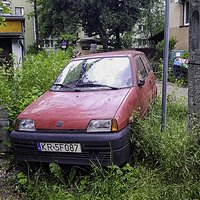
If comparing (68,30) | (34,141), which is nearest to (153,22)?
(68,30)

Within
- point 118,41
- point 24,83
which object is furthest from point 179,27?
→ point 24,83

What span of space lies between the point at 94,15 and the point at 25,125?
26.0 m

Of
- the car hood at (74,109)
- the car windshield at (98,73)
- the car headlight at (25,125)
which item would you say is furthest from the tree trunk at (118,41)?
the car headlight at (25,125)

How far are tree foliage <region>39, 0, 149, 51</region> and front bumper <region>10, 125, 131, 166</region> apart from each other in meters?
24.7

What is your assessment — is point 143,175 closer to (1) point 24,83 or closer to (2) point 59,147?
(2) point 59,147

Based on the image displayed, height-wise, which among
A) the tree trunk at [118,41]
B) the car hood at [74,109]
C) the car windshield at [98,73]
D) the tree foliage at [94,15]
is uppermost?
the tree foliage at [94,15]

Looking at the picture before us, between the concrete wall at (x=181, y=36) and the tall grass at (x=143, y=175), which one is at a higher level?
the concrete wall at (x=181, y=36)

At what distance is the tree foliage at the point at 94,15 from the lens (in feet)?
89.6

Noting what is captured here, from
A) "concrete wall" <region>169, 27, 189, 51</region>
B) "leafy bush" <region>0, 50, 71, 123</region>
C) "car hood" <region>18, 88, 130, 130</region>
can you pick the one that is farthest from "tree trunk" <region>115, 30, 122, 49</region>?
"car hood" <region>18, 88, 130, 130</region>

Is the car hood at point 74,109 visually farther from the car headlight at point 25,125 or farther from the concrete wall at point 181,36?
the concrete wall at point 181,36

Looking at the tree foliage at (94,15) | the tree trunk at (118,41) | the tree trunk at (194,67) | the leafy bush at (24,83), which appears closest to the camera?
the tree trunk at (194,67)

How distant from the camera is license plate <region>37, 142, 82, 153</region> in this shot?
11.7ft

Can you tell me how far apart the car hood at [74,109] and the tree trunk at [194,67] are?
93cm

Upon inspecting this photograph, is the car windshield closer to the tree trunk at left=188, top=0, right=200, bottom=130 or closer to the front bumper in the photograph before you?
the front bumper
